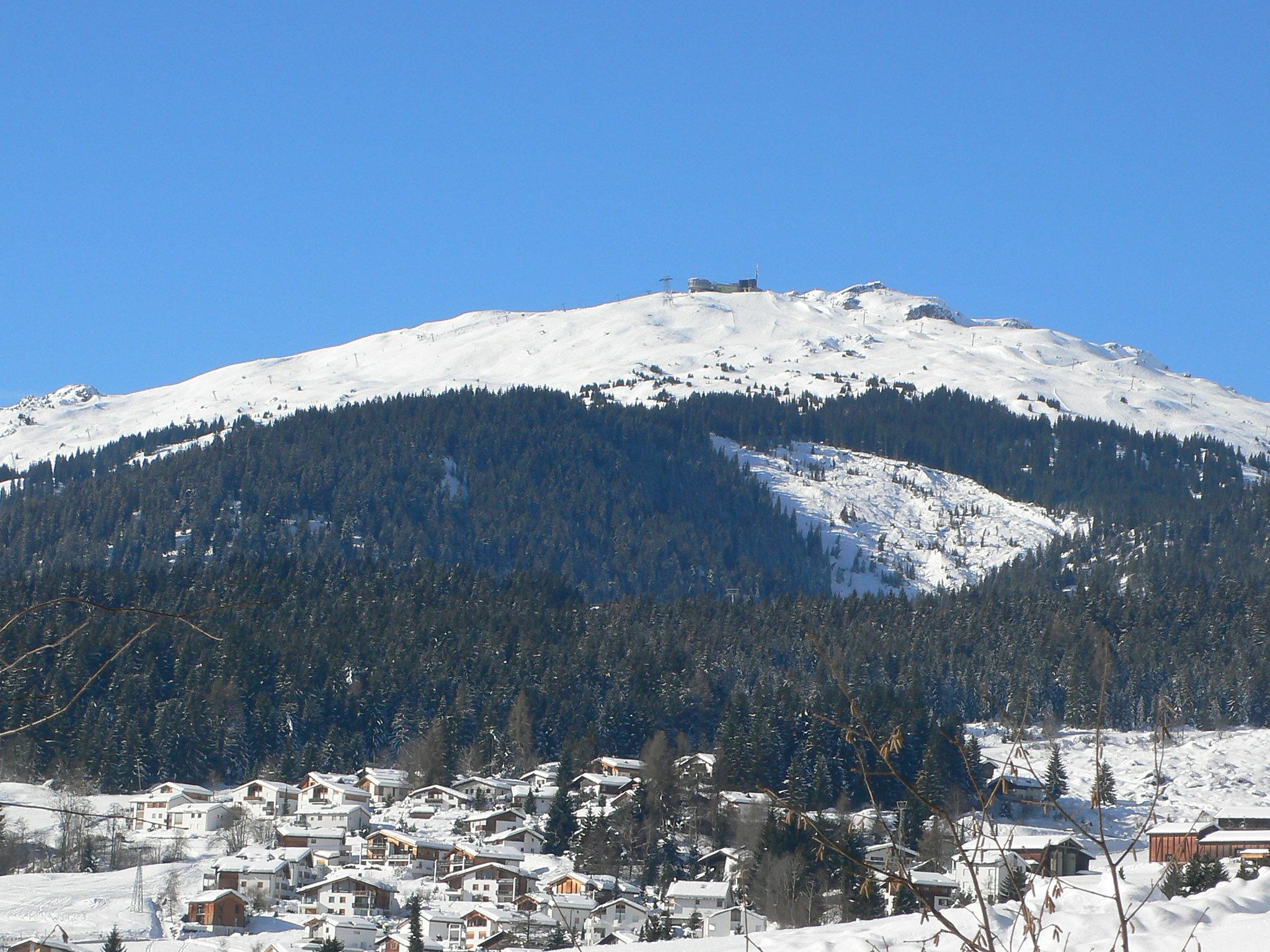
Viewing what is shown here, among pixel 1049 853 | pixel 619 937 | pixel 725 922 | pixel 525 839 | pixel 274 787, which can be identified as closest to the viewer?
pixel 1049 853

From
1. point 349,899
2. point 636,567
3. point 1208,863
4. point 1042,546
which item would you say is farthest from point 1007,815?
point 1042,546

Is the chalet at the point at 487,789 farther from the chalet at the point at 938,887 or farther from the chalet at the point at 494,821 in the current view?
the chalet at the point at 938,887

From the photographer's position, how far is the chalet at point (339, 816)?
67688mm

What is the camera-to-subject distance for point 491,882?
5509 cm

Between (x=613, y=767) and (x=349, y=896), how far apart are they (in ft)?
77.7

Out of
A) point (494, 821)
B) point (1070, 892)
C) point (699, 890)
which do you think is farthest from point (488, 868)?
point (1070, 892)

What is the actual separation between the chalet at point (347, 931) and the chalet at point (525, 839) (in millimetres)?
16819

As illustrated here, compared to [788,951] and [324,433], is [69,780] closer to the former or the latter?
[788,951]

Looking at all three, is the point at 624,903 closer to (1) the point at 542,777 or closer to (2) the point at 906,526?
(1) the point at 542,777

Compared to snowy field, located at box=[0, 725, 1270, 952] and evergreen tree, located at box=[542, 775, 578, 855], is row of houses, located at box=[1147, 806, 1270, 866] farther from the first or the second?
evergreen tree, located at box=[542, 775, 578, 855]

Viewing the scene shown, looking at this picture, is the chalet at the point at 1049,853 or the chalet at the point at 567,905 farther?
the chalet at the point at 567,905

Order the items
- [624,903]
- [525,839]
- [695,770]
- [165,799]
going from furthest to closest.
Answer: [695,770]
[165,799]
[525,839]
[624,903]

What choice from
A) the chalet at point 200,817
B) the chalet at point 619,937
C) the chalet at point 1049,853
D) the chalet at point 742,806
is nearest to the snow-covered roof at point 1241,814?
the chalet at point 1049,853

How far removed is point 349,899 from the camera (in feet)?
173
